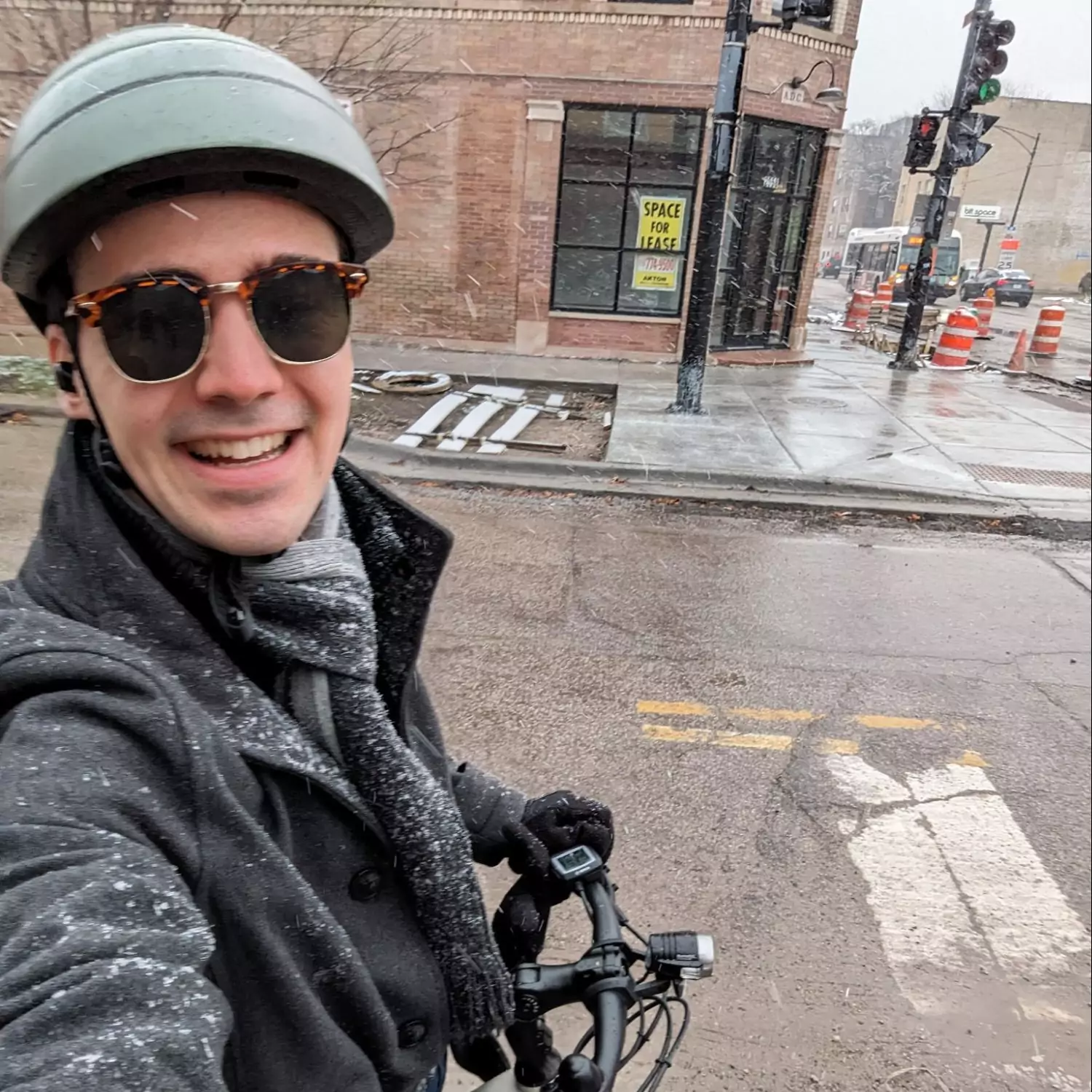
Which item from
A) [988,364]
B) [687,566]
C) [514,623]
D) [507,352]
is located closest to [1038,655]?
[687,566]

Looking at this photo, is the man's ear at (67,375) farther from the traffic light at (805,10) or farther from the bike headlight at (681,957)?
the traffic light at (805,10)

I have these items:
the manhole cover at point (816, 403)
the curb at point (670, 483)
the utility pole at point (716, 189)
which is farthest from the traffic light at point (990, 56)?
the curb at point (670, 483)

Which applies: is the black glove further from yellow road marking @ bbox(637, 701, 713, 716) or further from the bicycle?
yellow road marking @ bbox(637, 701, 713, 716)

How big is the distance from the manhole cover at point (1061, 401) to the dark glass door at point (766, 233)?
3.90m

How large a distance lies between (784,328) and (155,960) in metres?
14.8

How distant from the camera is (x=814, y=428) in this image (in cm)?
935

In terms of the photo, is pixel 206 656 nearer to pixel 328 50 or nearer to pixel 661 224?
pixel 328 50

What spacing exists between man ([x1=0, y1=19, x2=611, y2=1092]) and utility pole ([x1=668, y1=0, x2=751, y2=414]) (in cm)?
798

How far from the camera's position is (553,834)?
5.02ft

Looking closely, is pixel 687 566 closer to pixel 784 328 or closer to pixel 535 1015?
pixel 535 1015

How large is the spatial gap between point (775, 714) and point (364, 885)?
10.4 feet

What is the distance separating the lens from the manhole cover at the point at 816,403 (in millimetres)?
10562

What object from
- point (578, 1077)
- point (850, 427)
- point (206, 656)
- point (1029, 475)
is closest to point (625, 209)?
point (850, 427)

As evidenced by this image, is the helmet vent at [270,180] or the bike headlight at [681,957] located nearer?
the helmet vent at [270,180]
